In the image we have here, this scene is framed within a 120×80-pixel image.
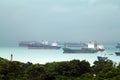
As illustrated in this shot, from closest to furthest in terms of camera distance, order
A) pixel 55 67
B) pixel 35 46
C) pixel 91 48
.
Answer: pixel 55 67 → pixel 91 48 → pixel 35 46

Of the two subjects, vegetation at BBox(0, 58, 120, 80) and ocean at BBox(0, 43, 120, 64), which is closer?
vegetation at BBox(0, 58, 120, 80)

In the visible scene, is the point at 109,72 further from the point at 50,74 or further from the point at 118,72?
the point at 50,74

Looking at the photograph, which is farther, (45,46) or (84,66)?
(45,46)

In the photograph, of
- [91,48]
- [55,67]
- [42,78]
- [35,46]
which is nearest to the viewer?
[42,78]

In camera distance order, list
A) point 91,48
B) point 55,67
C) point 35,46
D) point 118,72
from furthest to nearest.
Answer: point 35,46, point 91,48, point 55,67, point 118,72

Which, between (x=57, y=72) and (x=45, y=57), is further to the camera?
(x=45, y=57)

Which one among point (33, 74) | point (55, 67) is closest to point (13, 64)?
point (33, 74)

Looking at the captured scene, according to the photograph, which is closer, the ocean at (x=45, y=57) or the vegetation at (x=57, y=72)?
the vegetation at (x=57, y=72)

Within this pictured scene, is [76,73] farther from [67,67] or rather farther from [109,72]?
[109,72]

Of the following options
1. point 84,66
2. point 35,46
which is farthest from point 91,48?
point 84,66
